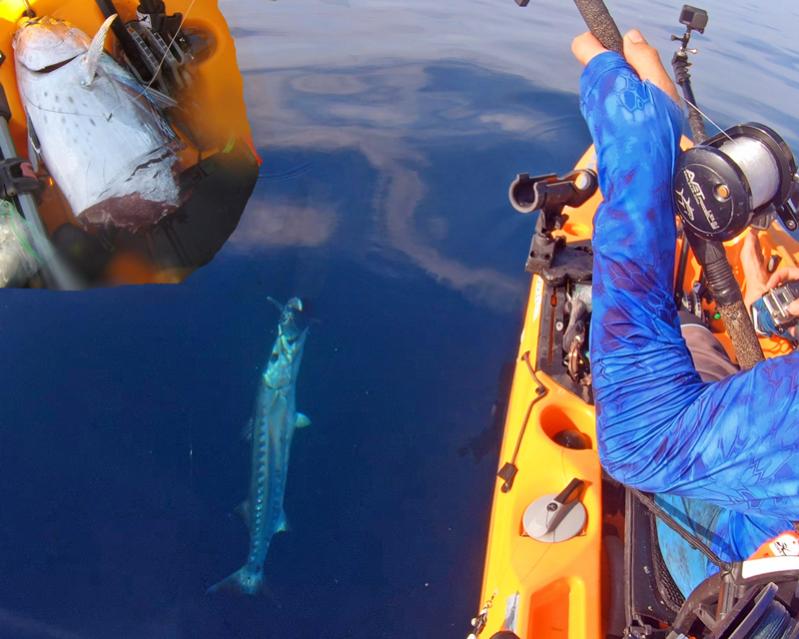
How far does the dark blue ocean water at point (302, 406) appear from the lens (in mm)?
2746

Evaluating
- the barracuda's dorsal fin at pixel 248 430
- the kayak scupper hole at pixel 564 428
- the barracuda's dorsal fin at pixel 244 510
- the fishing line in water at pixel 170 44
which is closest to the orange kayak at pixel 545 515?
the kayak scupper hole at pixel 564 428

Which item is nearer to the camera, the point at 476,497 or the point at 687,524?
the point at 687,524

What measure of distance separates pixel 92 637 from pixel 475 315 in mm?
2961

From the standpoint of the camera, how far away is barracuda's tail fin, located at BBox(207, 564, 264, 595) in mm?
2750

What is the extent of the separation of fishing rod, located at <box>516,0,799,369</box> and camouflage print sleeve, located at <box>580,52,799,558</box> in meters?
0.07

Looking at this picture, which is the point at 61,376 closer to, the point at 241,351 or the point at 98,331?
the point at 98,331

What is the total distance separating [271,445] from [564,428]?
1.61 meters

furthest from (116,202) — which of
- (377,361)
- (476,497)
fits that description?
(476,497)

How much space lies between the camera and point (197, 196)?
14.5 ft

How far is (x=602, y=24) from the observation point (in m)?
1.93

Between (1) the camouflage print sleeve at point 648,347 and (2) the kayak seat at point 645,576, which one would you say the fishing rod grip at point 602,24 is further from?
(2) the kayak seat at point 645,576

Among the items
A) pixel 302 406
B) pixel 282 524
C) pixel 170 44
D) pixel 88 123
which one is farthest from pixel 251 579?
pixel 170 44

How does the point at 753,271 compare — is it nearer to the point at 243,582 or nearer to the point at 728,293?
the point at 728,293

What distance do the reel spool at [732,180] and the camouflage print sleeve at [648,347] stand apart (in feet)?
0.19
